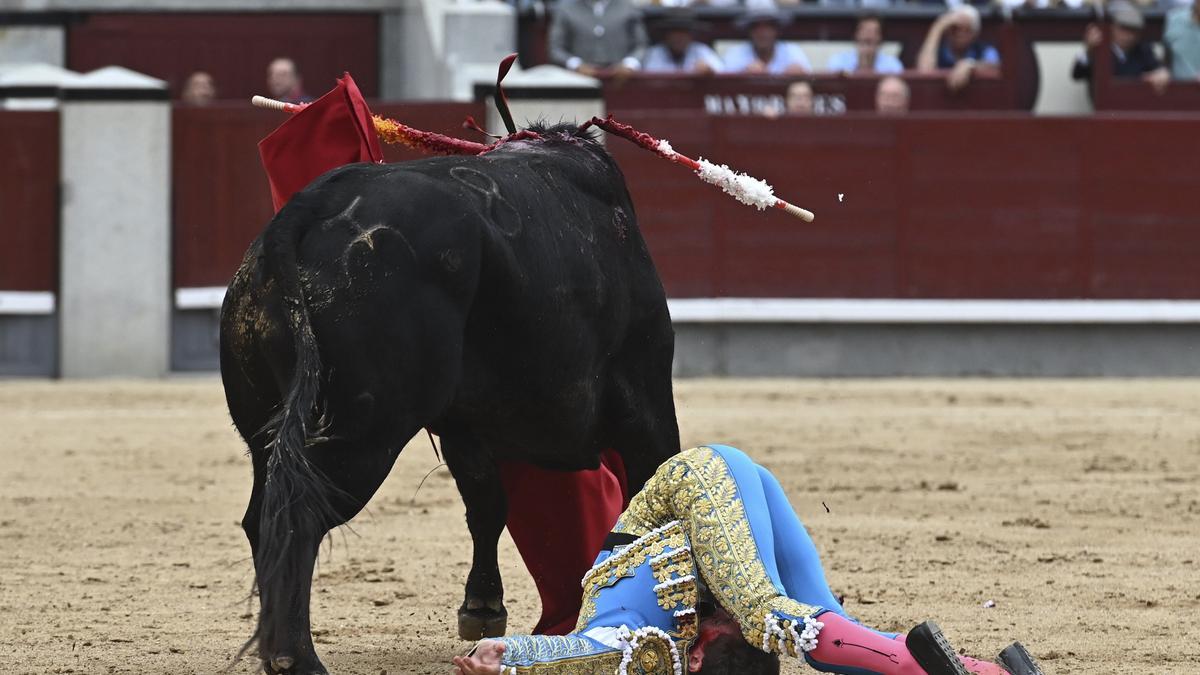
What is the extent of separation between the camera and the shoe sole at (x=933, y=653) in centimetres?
272

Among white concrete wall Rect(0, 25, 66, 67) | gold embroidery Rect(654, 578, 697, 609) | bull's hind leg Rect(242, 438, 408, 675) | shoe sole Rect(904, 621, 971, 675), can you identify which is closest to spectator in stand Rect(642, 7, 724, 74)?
white concrete wall Rect(0, 25, 66, 67)

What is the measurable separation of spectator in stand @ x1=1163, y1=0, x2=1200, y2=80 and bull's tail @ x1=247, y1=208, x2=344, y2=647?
28.1ft

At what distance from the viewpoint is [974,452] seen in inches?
283

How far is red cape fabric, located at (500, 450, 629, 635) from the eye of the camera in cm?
387

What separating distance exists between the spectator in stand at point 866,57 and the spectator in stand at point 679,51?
2.16 feet

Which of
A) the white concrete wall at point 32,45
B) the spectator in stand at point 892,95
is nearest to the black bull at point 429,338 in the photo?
the spectator in stand at point 892,95

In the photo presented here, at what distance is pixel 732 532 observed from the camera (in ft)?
9.81

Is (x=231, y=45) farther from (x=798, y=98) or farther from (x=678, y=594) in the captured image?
(x=678, y=594)

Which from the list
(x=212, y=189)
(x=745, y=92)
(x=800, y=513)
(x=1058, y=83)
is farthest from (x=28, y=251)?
(x=1058, y=83)

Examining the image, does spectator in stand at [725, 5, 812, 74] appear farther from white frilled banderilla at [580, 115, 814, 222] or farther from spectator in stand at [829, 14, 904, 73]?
white frilled banderilla at [580, 115, 814, 222]

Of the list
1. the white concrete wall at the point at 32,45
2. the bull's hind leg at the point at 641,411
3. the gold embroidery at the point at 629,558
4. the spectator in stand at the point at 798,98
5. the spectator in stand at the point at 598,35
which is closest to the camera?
the gold embroidery at the point at 629,558

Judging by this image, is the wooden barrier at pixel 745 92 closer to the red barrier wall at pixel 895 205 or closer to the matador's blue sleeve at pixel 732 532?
the red barrier wall at pixel 895 205

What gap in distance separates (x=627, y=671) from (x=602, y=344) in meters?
0.81

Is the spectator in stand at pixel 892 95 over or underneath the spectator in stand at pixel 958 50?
underneath
